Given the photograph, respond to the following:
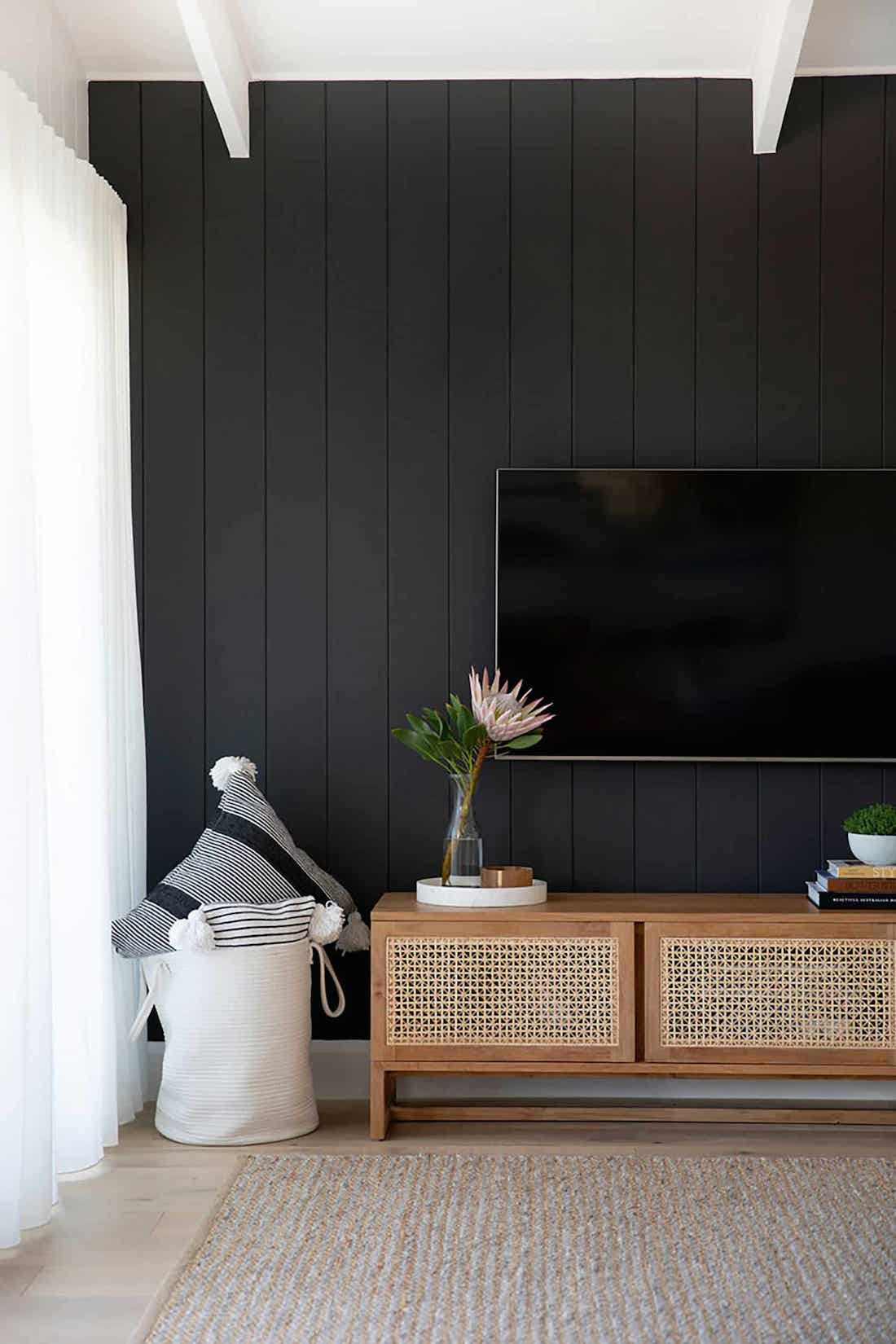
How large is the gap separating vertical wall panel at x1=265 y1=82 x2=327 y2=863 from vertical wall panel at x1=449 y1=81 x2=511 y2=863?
1.18 feet

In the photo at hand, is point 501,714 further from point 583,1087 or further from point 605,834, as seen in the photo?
point 583,1087

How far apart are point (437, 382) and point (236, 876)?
1434 mm

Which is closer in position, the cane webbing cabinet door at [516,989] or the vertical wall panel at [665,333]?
the cane webbing cabinet door at [516,989]

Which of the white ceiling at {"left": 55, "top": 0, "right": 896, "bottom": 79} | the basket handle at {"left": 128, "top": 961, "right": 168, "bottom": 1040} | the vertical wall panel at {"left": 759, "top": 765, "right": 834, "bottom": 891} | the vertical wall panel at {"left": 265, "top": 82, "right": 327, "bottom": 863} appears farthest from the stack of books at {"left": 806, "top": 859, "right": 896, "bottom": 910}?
the white ceiling at {"left": 55, "top": 0, "right": 896, "bottom": 79}

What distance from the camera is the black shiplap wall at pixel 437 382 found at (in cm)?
371

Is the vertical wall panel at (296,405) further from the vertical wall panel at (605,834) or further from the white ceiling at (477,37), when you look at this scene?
the vertical wall panel at (605,834)

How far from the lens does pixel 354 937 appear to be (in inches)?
141

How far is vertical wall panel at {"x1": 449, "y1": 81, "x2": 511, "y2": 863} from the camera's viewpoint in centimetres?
373

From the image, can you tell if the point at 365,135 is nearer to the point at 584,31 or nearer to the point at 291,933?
the point at 584,31

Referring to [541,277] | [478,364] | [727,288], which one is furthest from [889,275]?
[478,364]

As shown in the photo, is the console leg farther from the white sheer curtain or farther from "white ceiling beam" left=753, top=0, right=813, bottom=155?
"white ceiling beam" left=753, top=0, right=813, bottom=155

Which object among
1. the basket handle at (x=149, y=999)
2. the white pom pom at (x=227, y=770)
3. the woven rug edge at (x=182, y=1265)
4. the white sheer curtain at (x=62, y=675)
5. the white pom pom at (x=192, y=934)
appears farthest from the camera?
the white pom pom at (x=227, y=770)

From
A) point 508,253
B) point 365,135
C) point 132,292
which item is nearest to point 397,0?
point 365,135

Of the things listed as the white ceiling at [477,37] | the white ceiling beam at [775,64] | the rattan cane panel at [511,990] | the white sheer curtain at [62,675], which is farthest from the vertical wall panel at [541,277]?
the rattan cane panel at [511,990]
